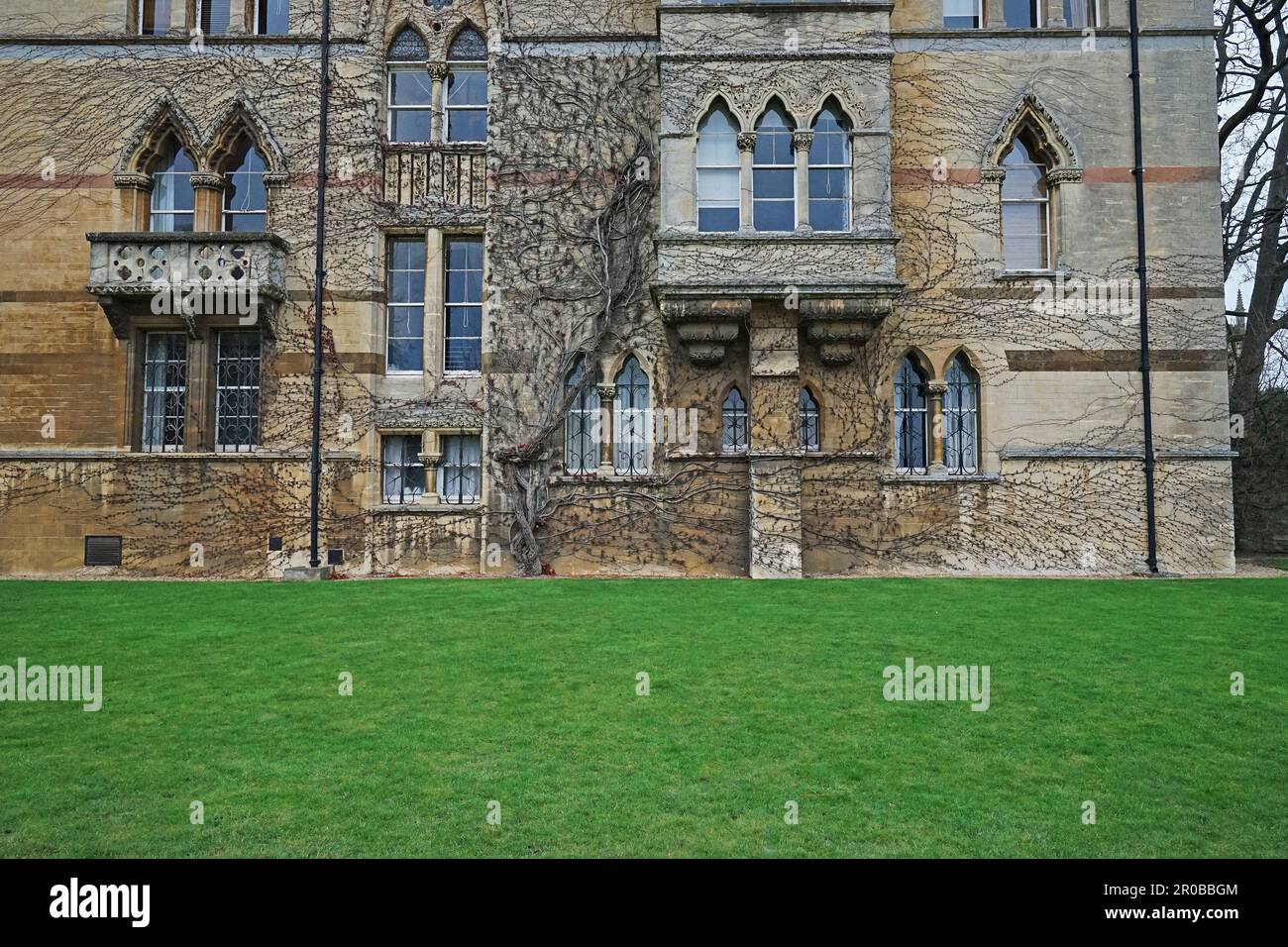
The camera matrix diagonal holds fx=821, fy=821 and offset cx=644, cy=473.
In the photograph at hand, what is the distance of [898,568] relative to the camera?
48.8 feet

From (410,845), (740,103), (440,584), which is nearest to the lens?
(410,845)

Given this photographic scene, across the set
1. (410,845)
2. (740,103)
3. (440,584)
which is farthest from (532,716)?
(740,103)

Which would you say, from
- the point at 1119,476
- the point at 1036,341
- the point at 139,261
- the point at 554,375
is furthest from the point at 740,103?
the point at 139,261

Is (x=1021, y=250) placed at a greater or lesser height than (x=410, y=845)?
greater

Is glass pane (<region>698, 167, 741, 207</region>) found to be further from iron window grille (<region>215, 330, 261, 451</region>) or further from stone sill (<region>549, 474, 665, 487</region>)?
iron window grille (<region>215, 330, 261, 451</region>)

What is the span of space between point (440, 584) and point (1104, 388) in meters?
12.3

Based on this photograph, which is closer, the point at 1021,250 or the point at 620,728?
the point at 620,728

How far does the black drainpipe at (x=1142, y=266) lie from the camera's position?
14.8 meters

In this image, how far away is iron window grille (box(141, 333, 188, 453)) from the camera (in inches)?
620

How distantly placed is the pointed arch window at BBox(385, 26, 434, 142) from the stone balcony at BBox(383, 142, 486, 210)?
1.53ft

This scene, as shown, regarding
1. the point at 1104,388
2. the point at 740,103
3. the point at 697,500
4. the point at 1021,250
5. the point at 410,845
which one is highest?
the point at 740,103

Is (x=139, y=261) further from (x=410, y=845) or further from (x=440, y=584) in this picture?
(x=410, y=845)

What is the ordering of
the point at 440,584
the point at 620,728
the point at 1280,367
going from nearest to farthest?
the point at 620,728 → the point at 440,584 → the point at 1280,367

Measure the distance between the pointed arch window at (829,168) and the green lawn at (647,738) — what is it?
8283mm
